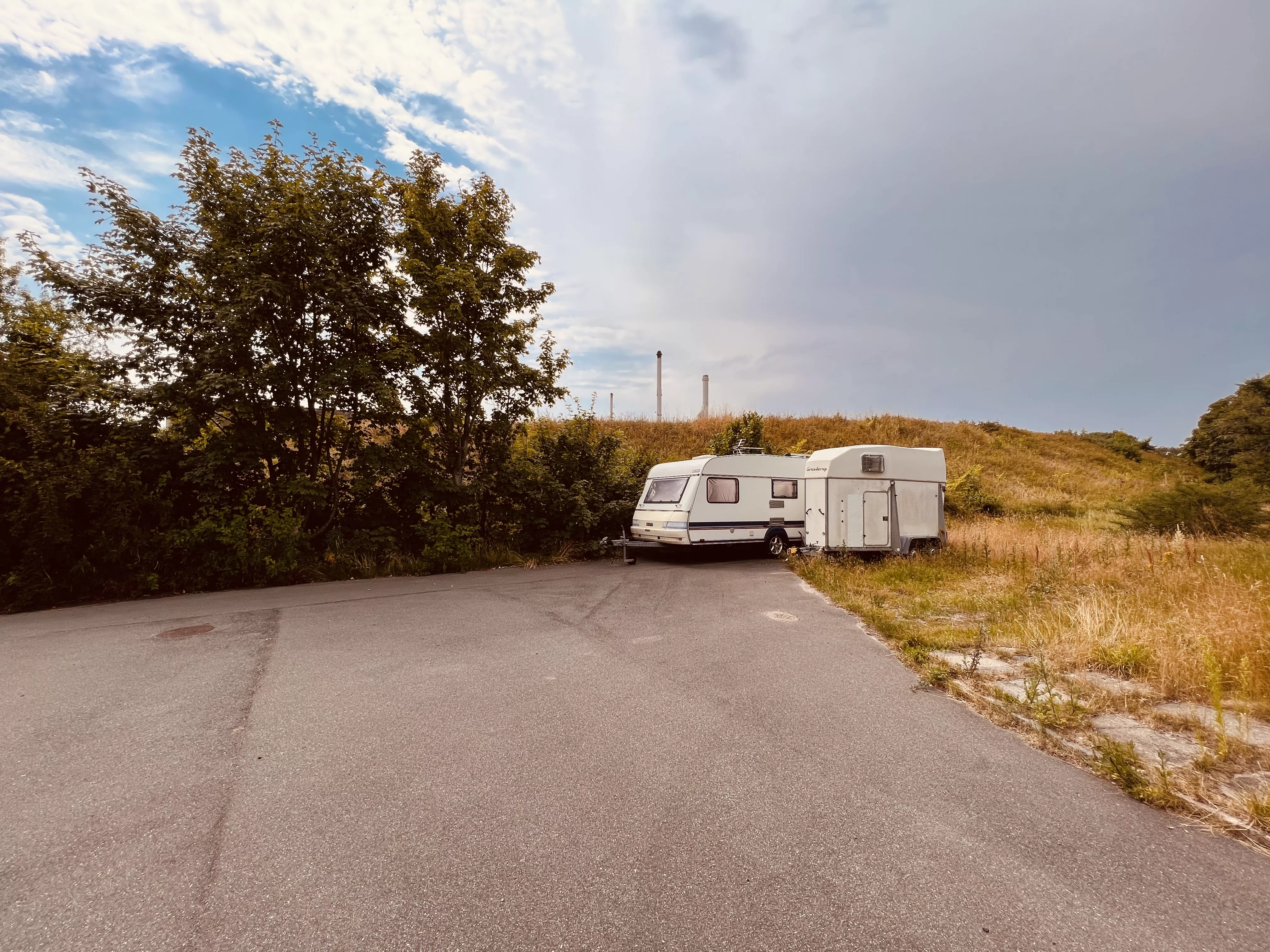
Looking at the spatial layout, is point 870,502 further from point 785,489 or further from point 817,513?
point 785,489

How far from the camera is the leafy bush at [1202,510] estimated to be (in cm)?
1366

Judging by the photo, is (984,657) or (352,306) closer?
(984,657)

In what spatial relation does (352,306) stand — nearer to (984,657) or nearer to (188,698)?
(188,698)

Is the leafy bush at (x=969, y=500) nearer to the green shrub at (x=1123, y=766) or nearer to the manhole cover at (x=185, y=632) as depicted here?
the green shrub at (x=1123, y=766)

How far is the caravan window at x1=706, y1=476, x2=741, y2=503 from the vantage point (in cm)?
1436

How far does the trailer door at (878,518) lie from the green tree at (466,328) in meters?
7.95

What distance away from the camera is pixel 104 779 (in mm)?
3658

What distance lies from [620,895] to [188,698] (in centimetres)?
471

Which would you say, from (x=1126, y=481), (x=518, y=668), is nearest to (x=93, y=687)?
(x=518, y=668)

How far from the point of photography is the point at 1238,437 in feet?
65.3

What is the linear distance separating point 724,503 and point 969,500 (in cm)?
1410

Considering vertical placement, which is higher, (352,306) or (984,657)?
(352,306)

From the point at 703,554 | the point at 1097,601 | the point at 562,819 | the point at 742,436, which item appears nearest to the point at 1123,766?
the point at 562,819

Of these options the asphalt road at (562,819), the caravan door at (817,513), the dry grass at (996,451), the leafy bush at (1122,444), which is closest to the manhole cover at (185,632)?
the asphalt road at (562,819)
